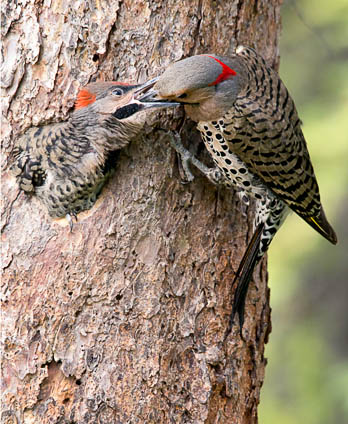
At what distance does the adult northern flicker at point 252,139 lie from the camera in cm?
286

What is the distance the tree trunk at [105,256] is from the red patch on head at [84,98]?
4 cm

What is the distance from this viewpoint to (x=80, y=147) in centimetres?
281

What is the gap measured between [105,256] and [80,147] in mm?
501

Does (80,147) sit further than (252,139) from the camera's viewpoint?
No

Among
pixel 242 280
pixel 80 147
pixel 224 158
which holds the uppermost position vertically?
pixel 80 147

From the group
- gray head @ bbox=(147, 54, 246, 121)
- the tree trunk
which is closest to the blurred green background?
gray head @ bbox=(147, 54, 246, 121)

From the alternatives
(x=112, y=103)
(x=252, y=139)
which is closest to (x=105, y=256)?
(x=112, y=103)

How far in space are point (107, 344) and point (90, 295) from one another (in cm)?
22

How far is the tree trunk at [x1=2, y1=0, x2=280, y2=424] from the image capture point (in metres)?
2.70

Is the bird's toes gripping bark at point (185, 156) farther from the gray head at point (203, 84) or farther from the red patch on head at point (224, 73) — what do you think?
the red patch on head at point (224, 73)

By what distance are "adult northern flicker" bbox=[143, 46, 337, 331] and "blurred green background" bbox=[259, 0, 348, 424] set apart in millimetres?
1177

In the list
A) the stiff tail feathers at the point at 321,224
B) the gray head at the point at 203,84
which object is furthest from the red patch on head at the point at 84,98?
the stiff tail feathers at the point at 321,224

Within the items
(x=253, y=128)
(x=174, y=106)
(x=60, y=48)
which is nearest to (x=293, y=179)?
(x=253, y=128)

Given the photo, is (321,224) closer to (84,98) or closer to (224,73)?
(224,73)
